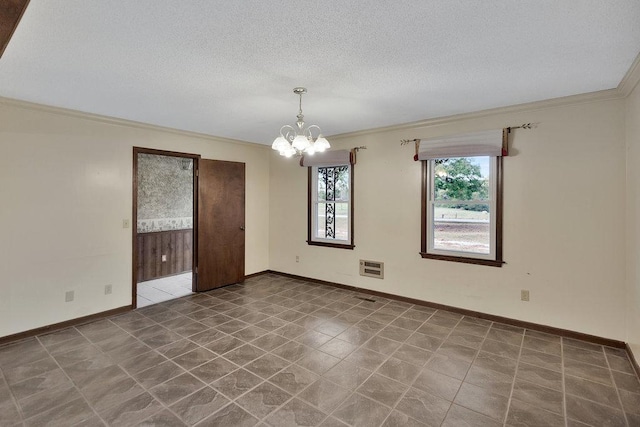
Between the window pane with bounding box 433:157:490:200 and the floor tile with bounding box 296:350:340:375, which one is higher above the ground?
the window pane with bounding box 433:157:490:200

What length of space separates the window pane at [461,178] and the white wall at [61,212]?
12.5 feet

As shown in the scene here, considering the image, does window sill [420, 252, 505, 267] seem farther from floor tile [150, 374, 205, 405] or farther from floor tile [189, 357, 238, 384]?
floor tile [150, 374, 205, 405]

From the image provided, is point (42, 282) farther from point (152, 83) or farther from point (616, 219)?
point (616, 219)

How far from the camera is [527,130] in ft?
11.3

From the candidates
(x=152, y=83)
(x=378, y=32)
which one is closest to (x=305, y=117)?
(x=152, y=83)

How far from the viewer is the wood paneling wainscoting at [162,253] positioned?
5519mm

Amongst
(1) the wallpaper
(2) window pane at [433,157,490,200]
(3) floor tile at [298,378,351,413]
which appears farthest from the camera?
(1) the wallpaper

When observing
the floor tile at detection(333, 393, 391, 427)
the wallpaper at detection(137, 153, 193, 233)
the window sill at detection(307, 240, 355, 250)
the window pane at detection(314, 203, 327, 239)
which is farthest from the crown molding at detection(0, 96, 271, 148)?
the floor tile at detection(333, 393, 391, 427)

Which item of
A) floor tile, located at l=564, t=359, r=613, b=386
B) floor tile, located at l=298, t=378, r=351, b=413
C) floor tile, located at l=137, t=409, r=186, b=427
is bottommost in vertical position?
floor tile, located at l=137, t=409, r=186, b=427

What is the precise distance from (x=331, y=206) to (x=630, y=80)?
3.67m

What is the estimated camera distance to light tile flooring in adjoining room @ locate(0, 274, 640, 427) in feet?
6.88

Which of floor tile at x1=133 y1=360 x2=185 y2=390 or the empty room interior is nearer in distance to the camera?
the empty room interior

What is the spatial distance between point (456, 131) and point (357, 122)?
1.23 m

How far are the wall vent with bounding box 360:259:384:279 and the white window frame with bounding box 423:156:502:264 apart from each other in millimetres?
731
